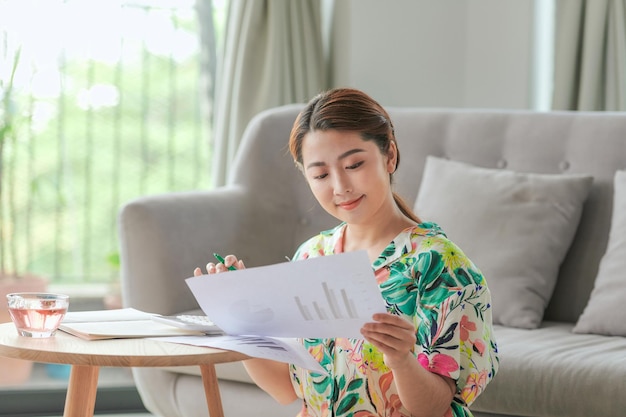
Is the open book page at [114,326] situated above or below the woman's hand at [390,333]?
below

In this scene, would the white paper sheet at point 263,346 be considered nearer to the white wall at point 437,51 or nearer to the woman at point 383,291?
the woman at point 383,291

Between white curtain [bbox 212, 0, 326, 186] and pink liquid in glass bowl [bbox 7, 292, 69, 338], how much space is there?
6.44 ft

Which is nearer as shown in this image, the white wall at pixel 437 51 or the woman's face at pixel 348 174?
the woman's face at pixel 348 174

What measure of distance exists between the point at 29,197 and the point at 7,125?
425 millimetres

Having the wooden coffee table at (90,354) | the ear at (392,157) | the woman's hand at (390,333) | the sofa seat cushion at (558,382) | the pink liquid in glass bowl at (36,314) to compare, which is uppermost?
the ear at (392,157)

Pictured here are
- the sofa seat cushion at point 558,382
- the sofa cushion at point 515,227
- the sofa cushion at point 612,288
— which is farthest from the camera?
the sofa cushion at point 515,227

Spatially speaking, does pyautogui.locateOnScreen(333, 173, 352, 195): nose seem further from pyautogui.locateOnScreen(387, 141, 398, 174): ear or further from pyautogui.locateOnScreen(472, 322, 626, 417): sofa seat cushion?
pyautogui.locateOnScreen(472, 322, 626, 417): sofa seat cushion

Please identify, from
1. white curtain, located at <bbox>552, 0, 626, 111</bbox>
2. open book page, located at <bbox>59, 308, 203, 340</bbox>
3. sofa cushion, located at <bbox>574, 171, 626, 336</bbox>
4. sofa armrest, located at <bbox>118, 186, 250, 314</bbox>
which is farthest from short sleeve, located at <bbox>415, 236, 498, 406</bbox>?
white curtain, located at <bbox>552, 0, 626, 111</bbox>

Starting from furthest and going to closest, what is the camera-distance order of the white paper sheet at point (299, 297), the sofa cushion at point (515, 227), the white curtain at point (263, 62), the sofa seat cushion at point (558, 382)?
1. the white curtain at point (263, 62)
2. the sofa cushion at point (515, 227)
3. the sofa seat cushion at point (558, 382)
4. the white paper sheet at point (299, 297)

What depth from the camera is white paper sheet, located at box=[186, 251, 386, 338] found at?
1045 mm

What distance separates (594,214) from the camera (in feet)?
7.72

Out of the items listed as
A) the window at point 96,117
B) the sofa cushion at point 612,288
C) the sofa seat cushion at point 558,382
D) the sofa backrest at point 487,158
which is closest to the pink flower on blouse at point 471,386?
the sofa seat cushion at point 558,382

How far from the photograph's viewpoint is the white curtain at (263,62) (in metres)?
3.26

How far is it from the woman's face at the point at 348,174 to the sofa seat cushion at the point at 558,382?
0.69m
